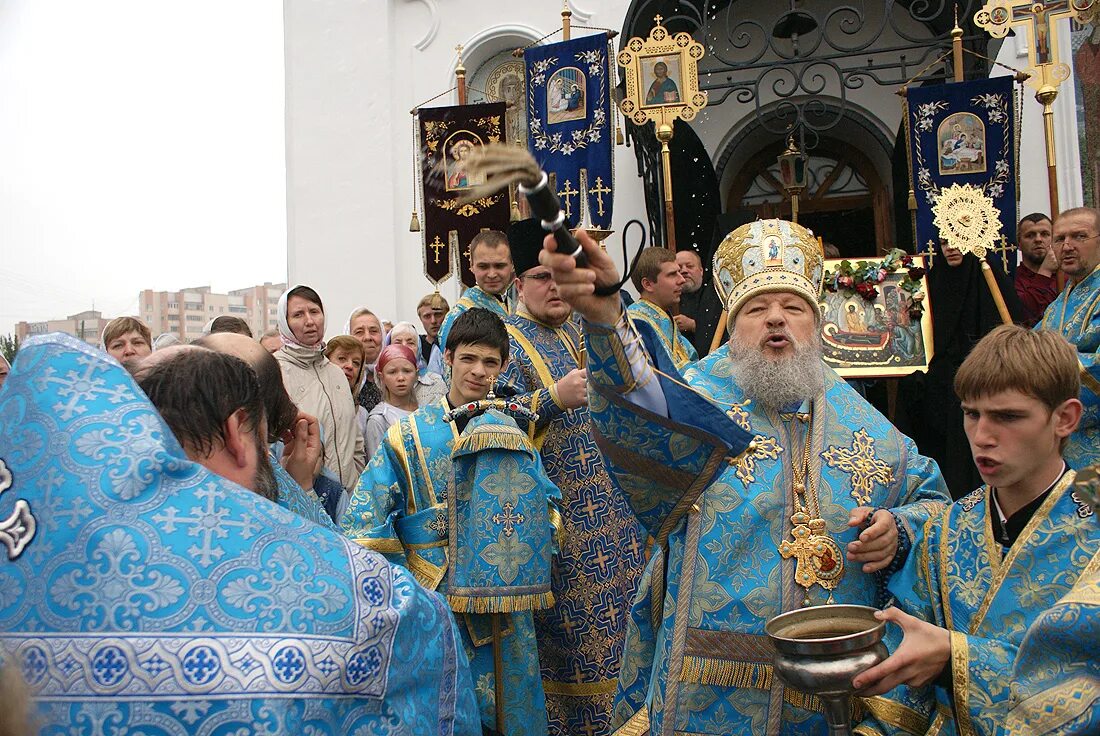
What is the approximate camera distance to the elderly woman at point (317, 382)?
5.59 meters

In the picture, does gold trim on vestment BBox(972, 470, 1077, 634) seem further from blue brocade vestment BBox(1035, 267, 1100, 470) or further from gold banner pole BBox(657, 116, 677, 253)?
gold banner pole BBox(657, 116, 677, 253)

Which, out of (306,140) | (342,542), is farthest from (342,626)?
(306,140)

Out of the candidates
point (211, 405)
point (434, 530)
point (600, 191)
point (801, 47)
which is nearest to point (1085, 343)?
point (434, 530)

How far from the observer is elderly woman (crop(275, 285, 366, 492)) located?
5.59 meters

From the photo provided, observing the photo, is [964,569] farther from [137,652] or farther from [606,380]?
[137,652]

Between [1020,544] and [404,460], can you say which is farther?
[404,460]

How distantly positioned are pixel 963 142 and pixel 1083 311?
12.8 feet

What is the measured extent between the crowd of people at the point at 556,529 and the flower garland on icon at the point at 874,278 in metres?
1.33

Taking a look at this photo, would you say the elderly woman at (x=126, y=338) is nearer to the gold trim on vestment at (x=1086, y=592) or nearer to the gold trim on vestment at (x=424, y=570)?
the gold trim on vestment at (x=424, y=570)

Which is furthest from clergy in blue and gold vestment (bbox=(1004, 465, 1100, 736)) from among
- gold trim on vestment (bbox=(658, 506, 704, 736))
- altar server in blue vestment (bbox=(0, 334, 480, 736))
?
altar server in blue vestment (bbox=(0, 334, 480, 736))

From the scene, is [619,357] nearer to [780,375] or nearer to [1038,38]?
[780,375]

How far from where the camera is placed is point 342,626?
1.59m

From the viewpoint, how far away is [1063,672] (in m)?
1.87

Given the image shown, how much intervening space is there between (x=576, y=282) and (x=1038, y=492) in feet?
3.50
